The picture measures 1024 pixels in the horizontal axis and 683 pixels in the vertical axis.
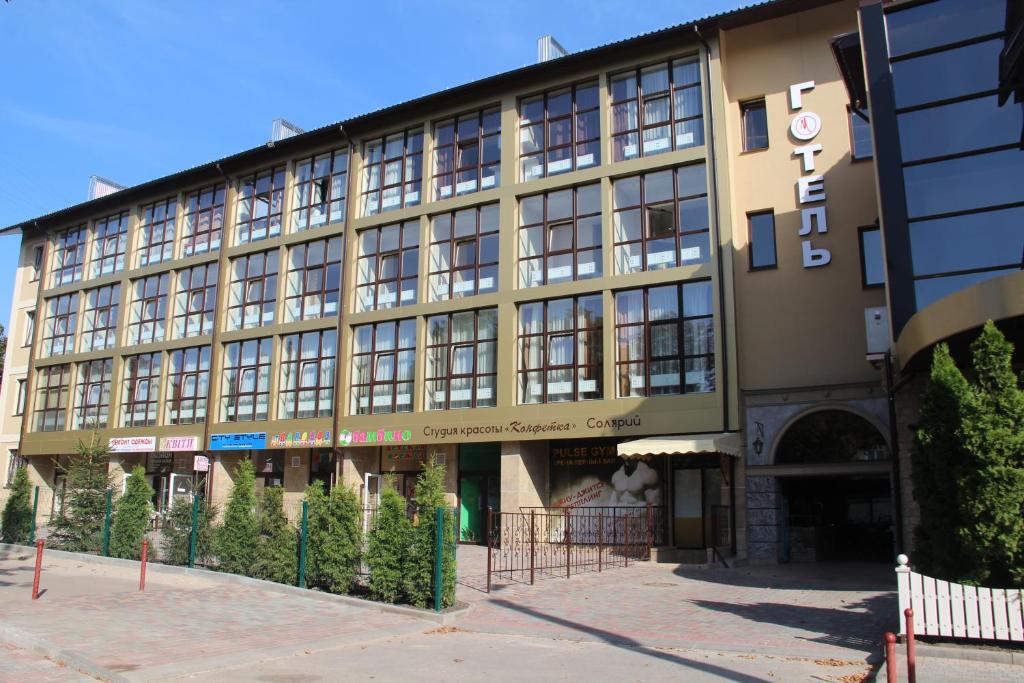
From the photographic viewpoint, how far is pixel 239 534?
55.6ft

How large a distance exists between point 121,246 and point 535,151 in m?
20.8

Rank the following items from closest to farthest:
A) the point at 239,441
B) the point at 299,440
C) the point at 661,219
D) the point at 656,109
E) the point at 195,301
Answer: the point at 661,219
the point at 656,109
the point at 299,440
the point at 239,441
the point at 195,301

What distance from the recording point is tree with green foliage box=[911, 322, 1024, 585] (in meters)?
9.39

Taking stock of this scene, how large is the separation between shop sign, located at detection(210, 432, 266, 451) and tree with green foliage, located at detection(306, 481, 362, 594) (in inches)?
603

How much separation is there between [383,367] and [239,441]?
6.64m

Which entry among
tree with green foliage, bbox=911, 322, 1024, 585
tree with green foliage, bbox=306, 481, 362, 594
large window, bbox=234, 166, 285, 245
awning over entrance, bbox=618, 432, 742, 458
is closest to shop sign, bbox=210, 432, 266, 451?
large window, bbox=234, 166, 285, 245

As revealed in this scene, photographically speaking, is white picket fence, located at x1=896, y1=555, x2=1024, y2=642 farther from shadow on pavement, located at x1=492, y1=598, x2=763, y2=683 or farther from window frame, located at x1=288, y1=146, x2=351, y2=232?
window frame, located at x1=288, y1=146, x2=351, y2=232

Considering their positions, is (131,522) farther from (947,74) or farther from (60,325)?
(60,325)

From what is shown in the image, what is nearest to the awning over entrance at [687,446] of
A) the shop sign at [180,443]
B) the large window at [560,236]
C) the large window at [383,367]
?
the large window at [560,236]

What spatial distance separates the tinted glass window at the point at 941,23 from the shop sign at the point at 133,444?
94.2 ft

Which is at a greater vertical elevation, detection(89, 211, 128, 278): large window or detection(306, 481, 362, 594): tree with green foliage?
detection(89, 211, 128, 278): large window

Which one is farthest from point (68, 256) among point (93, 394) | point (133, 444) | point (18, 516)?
point (18, 516)

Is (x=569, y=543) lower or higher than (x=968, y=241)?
lower

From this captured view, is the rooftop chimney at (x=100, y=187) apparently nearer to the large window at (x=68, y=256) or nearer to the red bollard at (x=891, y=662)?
the large window at (x=68, y=256)
